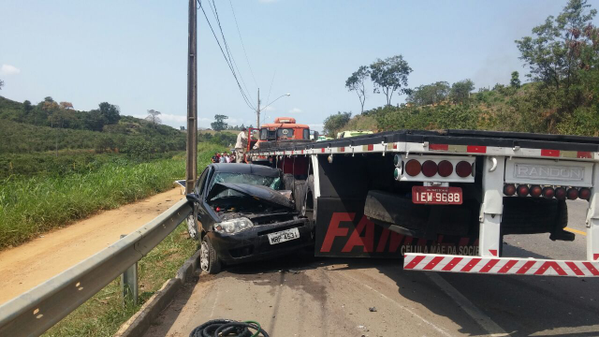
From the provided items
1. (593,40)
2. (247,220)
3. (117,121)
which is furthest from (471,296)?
(117,121)

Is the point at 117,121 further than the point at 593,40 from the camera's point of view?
Yes

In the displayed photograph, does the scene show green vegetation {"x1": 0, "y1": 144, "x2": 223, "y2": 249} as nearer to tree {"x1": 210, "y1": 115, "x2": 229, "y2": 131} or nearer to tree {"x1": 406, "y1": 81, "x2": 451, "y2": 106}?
tree {"x1": 406, "y1": 81, "x2": 451, "y2": 106}

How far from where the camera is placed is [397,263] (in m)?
6.59

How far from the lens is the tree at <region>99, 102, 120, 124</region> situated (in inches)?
3181

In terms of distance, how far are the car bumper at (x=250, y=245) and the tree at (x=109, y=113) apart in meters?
81.5

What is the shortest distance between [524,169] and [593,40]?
29.3m

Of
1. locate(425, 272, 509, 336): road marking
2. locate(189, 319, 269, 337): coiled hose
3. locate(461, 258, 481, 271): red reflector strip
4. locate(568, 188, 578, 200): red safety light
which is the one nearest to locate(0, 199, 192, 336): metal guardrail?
locate(189, 319, 269, 337): coiled hose

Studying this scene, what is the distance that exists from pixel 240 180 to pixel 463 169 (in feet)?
15.1

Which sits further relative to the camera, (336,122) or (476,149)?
(336,122)

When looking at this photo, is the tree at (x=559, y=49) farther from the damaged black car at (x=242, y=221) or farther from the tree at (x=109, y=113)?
the tree at (x=109, y=113)

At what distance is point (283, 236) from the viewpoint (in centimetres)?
599

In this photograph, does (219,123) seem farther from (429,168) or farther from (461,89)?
(429,168)

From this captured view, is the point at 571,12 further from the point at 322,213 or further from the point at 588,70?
the point at 322,213

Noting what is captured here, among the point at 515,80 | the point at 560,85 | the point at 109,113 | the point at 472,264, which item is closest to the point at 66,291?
the point at 472,264
